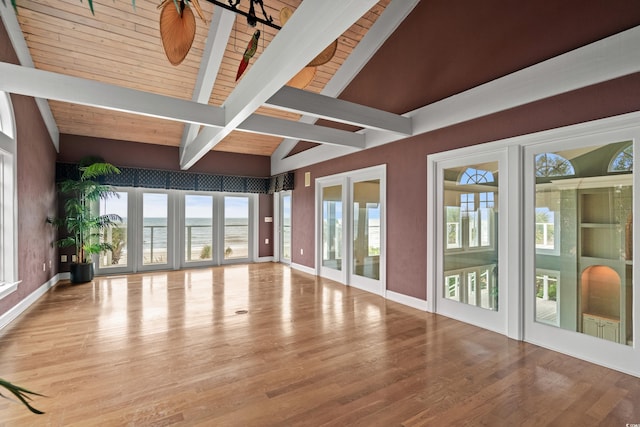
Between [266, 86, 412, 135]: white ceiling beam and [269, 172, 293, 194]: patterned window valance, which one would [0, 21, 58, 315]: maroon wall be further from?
[269, 172, 293, 194]: patterned window valance

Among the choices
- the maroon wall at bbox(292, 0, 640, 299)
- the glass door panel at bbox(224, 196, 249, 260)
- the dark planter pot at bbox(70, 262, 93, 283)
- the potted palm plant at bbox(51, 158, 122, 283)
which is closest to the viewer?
the maroon wall at bbox(292, 0, 640, 299)

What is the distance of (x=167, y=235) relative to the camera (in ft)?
24.8

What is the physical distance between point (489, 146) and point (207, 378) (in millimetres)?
3625

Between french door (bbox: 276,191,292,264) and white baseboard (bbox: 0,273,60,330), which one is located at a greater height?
french door (bbox: 276,191,292,264)

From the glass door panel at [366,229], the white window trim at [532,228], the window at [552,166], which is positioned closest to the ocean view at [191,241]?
the glass door panel at [366,229]

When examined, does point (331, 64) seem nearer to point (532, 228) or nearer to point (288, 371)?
point (532, 228)

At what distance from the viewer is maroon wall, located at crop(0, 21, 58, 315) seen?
4285mm

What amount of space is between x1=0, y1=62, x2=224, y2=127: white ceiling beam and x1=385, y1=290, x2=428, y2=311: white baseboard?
3341 mm

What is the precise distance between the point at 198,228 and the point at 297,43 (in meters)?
6.23

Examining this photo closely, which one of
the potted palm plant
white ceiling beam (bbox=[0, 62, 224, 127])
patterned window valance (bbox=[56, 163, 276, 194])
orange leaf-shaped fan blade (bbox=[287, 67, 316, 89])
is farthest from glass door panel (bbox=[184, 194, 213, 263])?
orange leaf-shaped fan blade (bbox=[287, 67, 316, 89])

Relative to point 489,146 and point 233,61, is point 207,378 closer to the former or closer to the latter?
point 489,146

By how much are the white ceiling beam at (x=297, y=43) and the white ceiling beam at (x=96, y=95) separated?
75 centimetres

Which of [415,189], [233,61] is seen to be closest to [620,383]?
[415,189]

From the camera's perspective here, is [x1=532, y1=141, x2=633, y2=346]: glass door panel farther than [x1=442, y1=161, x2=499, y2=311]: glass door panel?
No
